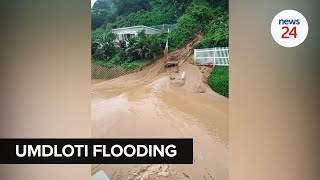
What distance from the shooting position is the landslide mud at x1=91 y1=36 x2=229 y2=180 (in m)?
2.79

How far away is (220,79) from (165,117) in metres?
0.58

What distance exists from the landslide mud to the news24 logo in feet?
2.37

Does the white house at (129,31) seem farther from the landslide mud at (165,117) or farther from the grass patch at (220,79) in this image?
the grass patch at (220,79)

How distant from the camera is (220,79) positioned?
2.78m

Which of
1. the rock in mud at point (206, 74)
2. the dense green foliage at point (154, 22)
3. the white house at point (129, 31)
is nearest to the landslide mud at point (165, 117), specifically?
the rock in mud at point (206, 74)

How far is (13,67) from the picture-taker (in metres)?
2.76

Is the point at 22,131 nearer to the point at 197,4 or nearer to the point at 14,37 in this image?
the point at 14,37

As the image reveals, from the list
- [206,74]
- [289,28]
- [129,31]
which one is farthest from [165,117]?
[289,28]

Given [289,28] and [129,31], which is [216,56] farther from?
[129,31]

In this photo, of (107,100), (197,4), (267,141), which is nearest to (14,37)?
(107,100)

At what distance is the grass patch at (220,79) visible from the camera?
9.12 ft

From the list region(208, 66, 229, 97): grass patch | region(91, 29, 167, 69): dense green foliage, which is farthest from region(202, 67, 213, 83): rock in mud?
region(91, 29, 167, 69): dense green foliage

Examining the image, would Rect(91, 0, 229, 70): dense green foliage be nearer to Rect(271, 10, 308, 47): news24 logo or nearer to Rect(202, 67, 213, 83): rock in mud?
Rect(202, 67, 213, 83): rock in mud

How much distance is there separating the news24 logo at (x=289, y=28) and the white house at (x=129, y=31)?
3.36 ft
